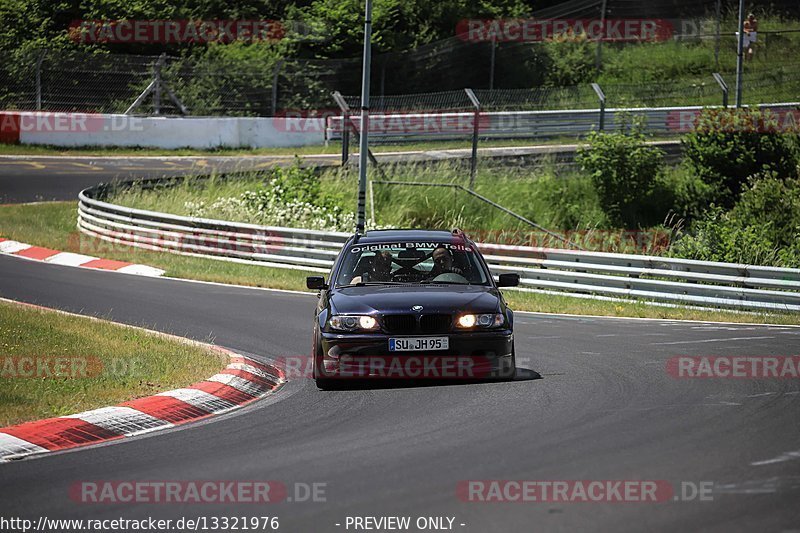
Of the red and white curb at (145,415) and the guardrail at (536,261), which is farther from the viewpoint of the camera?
the guardrail at (536,261)

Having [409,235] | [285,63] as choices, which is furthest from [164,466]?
[285,63]

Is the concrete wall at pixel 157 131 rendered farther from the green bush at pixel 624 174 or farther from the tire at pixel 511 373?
the tire at pixel 511 373

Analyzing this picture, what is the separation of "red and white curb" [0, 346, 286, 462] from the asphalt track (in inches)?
10.9

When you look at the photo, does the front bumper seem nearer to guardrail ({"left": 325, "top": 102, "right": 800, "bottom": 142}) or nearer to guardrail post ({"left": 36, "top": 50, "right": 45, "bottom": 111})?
guardrail ({"left": 325, "top": 102, "right": 800, "bottom": 142})

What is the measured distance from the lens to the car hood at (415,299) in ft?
34.2

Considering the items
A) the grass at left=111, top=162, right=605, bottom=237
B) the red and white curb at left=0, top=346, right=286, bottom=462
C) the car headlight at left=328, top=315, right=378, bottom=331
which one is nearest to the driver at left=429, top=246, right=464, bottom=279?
the car headlight at left=328, top=315, right=378, bottom=331

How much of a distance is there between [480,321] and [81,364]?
3830mm

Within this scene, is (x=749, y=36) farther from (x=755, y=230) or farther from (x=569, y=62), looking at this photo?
(x=755, y=230)

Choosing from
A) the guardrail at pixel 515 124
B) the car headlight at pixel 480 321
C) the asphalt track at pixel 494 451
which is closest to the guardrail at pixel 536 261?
the asphalt track at pixel 494 451

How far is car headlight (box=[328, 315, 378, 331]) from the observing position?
1040 centimetres

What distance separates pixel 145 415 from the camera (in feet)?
29.9

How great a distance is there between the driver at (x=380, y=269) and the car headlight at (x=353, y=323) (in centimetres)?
117

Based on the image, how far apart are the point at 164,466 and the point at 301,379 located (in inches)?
162

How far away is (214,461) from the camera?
7.45 meters
